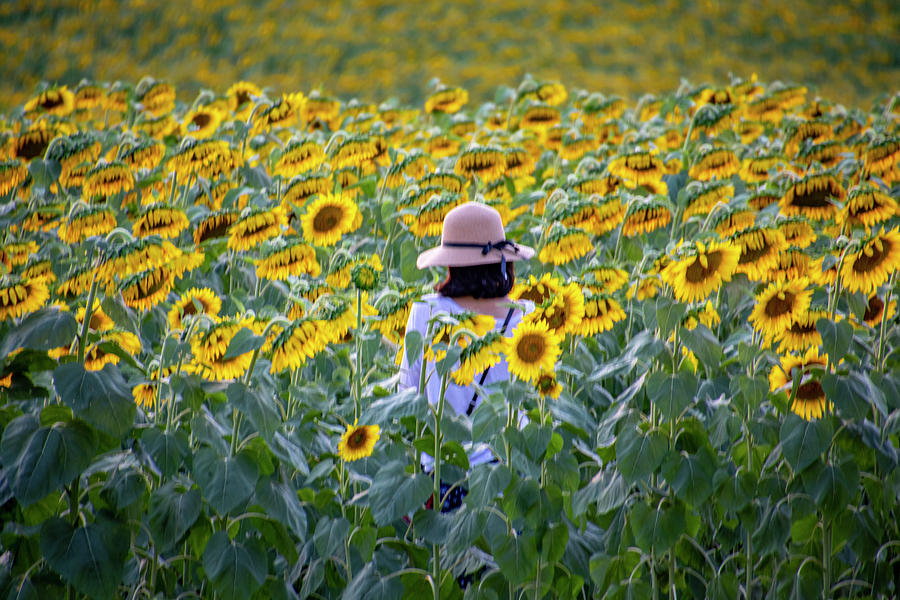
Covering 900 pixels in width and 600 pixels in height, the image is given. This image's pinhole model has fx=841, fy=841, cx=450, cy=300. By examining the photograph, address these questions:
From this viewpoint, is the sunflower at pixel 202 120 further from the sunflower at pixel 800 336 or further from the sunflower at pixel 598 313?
the sunflower at pixel 800 336

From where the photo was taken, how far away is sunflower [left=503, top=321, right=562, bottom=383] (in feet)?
6.40

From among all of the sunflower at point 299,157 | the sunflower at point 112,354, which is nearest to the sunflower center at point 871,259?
the sunflower at point 112,354

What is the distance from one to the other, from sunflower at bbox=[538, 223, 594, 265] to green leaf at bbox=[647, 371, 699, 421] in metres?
0.80

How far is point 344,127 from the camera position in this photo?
17.1 feet

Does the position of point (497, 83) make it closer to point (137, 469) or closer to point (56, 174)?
point (56, 174)

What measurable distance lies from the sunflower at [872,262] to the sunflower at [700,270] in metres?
0.33

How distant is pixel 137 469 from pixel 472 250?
1.04 metres

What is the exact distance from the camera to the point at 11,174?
10.3 feet

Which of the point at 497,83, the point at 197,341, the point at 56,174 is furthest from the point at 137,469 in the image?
the point at 497,83

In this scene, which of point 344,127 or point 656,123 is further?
point 656,123

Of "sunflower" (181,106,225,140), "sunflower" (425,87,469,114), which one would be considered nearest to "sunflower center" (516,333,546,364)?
"sunflower" (181,106,225,140)

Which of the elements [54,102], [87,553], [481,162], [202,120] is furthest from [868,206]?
[54,102]

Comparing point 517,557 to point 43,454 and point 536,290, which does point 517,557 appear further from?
point 43,454

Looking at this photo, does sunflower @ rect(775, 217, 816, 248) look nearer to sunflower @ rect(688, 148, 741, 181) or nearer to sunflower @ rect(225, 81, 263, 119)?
sunflower @ rect(688, 148, 741, 181)
